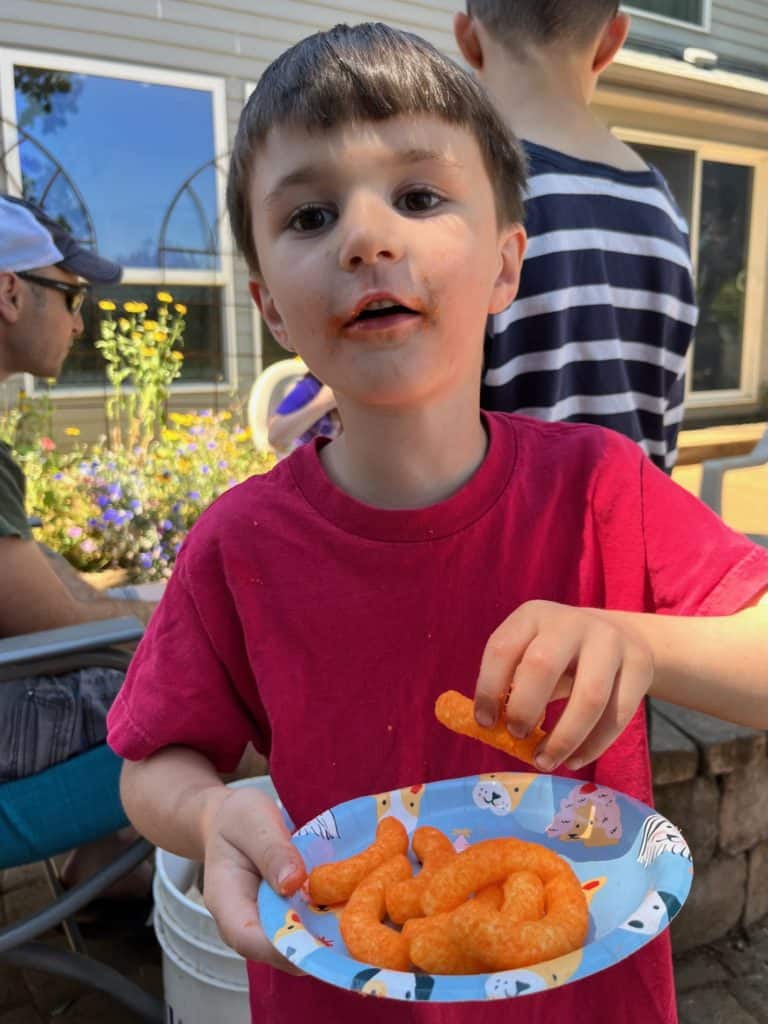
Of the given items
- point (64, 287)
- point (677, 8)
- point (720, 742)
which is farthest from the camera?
point (677, 8)

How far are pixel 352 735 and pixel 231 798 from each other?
0.67ft

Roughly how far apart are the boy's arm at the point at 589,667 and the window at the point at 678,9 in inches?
311

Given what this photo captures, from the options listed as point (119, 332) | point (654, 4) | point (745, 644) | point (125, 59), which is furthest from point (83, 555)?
point (654, 4)

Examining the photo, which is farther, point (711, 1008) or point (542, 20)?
point (711, 1008)

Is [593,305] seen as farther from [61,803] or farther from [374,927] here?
[61,803]

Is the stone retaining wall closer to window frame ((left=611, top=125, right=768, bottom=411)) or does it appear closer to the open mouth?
the open mouth

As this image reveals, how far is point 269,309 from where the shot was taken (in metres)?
1.22

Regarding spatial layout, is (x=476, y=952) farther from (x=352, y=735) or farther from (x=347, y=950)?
(x=352, y=735)

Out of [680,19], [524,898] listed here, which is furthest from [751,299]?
[524,898]

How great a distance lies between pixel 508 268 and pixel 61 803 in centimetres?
149

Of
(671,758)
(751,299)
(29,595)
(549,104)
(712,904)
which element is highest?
(751,299)

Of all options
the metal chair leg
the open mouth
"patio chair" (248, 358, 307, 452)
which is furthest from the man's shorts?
"patio chair" (248, 358, 307, 452)

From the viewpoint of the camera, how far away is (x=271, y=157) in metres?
1.03

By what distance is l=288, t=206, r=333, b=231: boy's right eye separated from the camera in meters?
0.99
